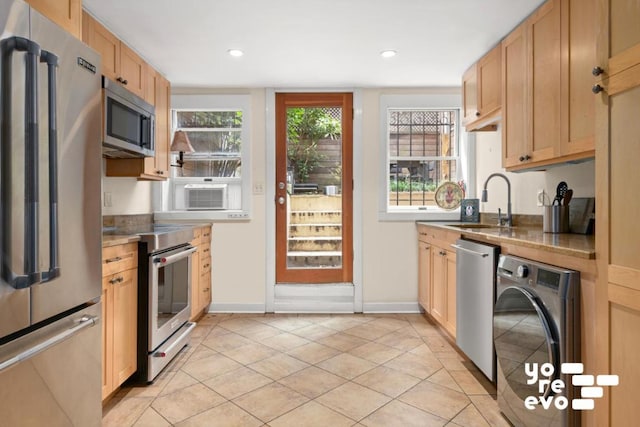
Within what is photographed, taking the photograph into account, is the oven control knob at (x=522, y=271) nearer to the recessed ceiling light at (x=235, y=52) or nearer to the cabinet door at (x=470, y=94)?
the cabinet door at (x=470, y=94)

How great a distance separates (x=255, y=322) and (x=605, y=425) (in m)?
2.78

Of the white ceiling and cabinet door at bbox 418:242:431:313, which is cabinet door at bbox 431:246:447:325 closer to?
cabinet door at bbox 418:242:431:313

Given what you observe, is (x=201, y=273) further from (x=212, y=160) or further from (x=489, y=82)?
(x=489, y=82)

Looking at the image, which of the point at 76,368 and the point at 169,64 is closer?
the point at 76,368

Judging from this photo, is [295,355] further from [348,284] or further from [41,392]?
[41,392]

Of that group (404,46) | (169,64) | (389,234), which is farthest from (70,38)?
(389,234)

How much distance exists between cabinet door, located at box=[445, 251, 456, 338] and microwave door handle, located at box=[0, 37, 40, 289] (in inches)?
99.9

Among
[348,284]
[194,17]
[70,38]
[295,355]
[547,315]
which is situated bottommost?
[295,355]

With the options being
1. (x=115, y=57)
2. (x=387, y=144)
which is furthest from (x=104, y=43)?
(x=387, y=144)

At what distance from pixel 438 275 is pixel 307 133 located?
1966mm

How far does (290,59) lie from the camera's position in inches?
121

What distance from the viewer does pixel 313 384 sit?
7.59 feet

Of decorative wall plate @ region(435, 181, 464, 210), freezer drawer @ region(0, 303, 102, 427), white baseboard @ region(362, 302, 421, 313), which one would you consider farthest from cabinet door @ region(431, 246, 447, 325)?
freezer drawer @ region(0, 303, 102, 427)

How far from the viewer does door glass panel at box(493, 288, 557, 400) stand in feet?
5.17
